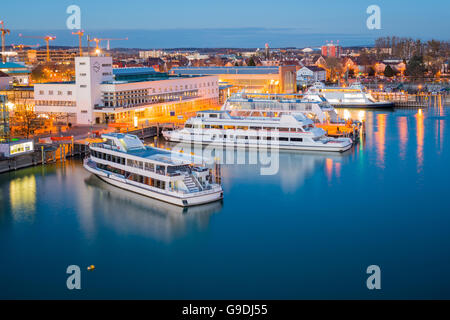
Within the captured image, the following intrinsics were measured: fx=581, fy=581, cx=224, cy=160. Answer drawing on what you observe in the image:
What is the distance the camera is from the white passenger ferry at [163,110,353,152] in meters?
15.9

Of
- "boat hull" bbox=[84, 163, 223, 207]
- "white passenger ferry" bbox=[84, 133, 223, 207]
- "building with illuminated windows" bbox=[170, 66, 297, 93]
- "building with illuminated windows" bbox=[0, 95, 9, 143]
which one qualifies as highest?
"building with illuminated windows" bbox=[170, 66, 297, 93]

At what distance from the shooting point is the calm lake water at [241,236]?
23.9 feet

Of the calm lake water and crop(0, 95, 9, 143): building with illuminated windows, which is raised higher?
crop(0, 95, 9, 143): building with illuminated windows

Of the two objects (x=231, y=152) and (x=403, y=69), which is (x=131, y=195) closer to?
(x=231, y=152)

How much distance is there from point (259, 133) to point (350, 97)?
13.0 m

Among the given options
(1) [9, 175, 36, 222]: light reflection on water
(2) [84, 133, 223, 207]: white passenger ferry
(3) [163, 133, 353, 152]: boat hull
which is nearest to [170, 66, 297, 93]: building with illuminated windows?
(3) [163, 133, 353, 152]: boat hull

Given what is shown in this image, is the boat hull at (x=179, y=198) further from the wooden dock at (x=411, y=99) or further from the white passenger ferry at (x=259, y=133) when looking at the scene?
the wooden dock at (x=411, y=99)

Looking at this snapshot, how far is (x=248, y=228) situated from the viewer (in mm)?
9344

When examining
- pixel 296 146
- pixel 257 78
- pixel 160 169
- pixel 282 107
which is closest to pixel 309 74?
pixel 257 78

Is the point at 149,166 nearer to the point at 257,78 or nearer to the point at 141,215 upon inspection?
the point at 141,215

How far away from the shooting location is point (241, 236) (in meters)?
9.00

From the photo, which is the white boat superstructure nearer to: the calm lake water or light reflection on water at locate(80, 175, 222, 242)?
the calm lake water

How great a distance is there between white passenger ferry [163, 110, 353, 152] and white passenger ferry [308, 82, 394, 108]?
10686 millimetres

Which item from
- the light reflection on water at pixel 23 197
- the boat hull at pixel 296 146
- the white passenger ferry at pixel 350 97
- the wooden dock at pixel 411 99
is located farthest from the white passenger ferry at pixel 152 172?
the wooden dock at pixel 411 99
